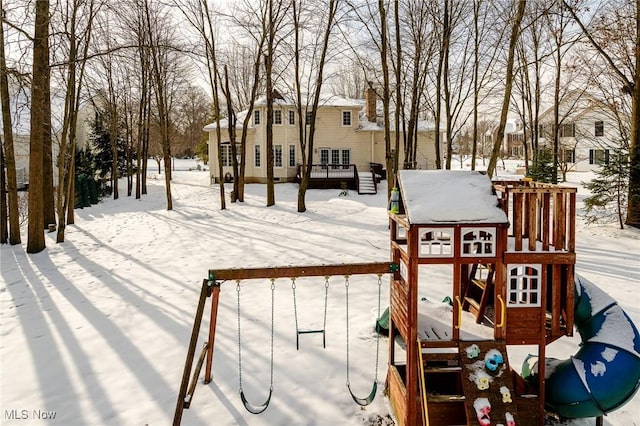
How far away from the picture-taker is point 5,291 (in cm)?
901

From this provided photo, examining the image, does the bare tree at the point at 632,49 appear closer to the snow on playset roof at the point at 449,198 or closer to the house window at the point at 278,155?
the snow on playset roof at the point at 449,198

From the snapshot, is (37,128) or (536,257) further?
(37,128)

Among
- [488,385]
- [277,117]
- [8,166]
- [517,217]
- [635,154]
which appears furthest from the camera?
[277,117]

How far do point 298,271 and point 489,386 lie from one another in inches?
92.8

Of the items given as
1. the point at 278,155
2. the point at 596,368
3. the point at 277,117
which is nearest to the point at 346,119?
the point at 277,117

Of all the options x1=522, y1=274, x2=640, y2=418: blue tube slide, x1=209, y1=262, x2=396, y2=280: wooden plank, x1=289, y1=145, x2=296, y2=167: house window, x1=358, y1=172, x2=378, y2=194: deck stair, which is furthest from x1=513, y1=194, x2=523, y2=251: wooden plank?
x1=289, y1=145, x2=296, y2=167: house window

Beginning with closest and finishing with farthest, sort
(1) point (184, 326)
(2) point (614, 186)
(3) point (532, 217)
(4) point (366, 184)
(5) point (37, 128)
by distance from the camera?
(3) point (532, 217)
(1) point (184, 326)
(5) point (37, 128)
(2) point (614, 186)
(4) point (366, 184)

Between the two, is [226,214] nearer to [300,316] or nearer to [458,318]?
[300,316]

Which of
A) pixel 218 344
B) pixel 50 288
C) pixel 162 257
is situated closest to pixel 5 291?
pixel 50 288

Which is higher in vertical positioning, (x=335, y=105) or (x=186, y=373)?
(x=335, y=105)

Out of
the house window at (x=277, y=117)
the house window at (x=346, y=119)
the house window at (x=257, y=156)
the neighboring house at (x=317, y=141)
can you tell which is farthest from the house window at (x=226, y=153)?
the house window at (x=346, y=119)

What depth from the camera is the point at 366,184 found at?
2677 cm

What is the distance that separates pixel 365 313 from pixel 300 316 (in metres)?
1.16

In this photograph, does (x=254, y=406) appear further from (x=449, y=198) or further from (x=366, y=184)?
(x=366, y=184)
